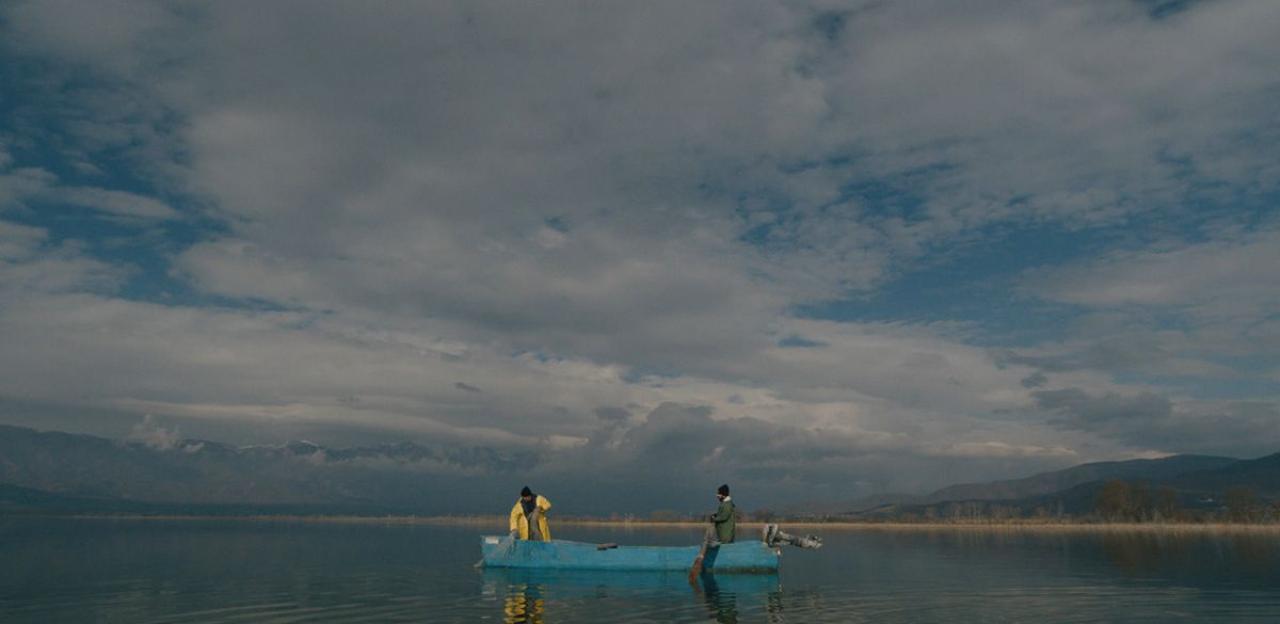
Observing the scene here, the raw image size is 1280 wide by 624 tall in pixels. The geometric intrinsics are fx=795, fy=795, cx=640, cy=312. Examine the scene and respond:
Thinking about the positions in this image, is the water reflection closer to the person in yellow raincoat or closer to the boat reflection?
the boat reflection

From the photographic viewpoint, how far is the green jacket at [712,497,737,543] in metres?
40.0

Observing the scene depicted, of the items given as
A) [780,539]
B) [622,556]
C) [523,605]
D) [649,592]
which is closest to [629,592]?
[649,592]

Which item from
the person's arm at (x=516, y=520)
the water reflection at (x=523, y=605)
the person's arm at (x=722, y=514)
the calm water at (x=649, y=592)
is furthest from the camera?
the person's arm at (x=516, y=520)

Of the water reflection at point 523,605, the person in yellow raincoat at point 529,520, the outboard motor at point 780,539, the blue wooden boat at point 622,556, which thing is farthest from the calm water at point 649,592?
the person in yellow raincoat at point 529,520

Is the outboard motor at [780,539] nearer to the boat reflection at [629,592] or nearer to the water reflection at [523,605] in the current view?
the boat reflection at [629,592]

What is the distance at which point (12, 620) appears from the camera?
28438mm

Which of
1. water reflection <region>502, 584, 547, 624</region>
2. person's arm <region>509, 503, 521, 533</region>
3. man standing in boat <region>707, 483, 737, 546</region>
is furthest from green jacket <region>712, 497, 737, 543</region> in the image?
person's arm <region>509, 503, 521, 533</region>

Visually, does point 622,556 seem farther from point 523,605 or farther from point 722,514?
point 523,605

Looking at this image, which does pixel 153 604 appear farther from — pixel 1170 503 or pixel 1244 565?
pixel 1170 503

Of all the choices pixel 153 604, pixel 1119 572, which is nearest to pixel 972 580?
pixel 1119 572

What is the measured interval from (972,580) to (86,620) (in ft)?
128

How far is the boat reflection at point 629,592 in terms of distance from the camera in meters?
29.0

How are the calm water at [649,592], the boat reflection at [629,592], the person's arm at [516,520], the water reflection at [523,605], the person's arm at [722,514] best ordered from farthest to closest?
Answer: the person's arm at [516,520] < the person's arm at [722,514] < the boat reflection at [629,592] < the calm water at [649,592] < the water reflection at [523,605]

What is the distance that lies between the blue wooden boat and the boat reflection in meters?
0.41
